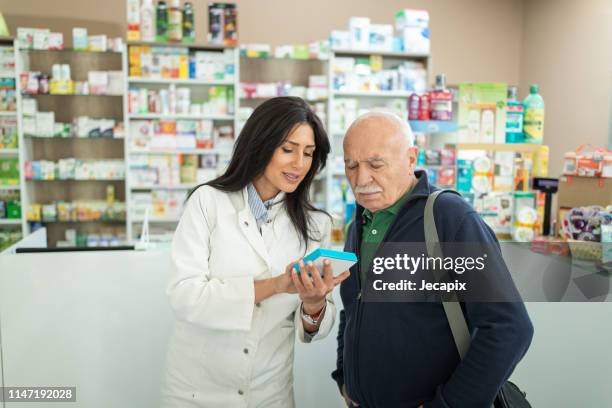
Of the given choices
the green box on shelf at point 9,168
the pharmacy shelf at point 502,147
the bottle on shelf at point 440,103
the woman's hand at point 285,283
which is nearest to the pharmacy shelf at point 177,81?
the green box on shelf at point 9,168

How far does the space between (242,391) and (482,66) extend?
6706 mm

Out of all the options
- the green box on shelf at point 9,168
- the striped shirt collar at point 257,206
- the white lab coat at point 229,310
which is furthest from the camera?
the green box on shelf at point 9,168

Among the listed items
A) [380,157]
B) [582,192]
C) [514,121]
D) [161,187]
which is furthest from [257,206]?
[161,187]

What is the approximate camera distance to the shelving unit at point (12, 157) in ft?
18.1

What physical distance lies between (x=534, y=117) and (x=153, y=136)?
389 centimetres

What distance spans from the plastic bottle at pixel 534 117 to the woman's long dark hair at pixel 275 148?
1.91m

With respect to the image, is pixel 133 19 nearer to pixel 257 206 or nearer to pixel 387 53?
pixel 387 53

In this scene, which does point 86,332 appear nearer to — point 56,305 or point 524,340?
point 56,305

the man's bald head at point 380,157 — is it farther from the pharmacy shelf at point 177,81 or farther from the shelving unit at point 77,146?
the shelving unit at point 77,146

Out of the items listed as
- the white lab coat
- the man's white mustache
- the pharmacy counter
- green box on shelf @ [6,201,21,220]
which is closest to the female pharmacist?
the white lab coat

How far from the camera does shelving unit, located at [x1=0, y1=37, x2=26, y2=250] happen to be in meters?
5.52

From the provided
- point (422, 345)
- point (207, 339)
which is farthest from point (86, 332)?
point (422, 345)

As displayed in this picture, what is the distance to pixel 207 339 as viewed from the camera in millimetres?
1656

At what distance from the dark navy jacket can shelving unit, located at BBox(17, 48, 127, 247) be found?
4.92m
